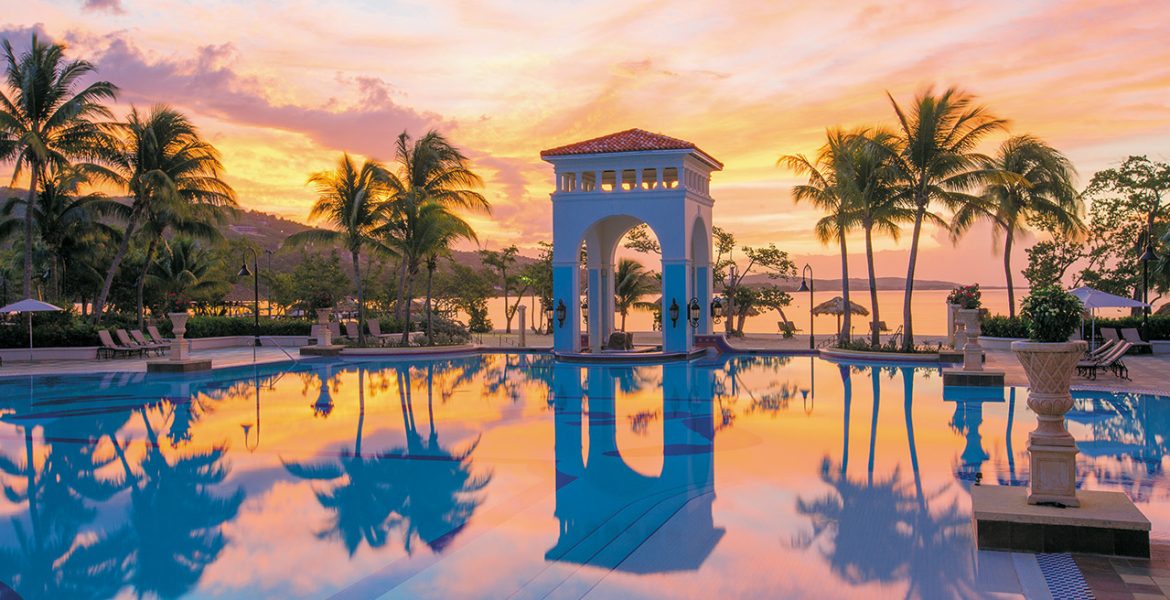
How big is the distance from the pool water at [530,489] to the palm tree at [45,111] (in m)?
12.1

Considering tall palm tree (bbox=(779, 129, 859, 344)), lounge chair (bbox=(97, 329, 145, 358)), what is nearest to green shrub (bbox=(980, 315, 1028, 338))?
tall palm tree (bbox=(779, 129, 859, 344))

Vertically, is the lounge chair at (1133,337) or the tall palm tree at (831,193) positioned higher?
the tall palm tree at (831,193)

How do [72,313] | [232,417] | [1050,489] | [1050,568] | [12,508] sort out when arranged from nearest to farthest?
[1050,568] < [1050,489] < [12,508] < [232,417] < [72,313]

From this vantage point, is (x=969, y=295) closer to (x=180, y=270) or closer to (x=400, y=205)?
(x=400, y=205)

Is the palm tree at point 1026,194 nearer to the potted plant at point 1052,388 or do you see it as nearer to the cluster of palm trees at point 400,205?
the cluster of palm trees at point 400,205

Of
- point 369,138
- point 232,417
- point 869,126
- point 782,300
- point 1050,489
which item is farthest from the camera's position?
point 782,300

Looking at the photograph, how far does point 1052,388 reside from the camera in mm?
7328

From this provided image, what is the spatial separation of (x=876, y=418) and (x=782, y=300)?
2165 centimetres

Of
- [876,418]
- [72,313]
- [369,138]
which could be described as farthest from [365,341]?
[876,418]

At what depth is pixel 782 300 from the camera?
118 feet

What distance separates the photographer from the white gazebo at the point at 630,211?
2630cm

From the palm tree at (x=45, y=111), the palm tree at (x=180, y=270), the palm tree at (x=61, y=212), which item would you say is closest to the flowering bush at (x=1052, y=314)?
the palm tree at (x=45, y=111)

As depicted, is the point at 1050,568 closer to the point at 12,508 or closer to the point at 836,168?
the point at 12,508

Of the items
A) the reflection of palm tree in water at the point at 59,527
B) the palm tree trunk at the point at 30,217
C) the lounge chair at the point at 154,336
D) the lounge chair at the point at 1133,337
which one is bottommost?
the reflection of palm tree in water at the point at 59,527
